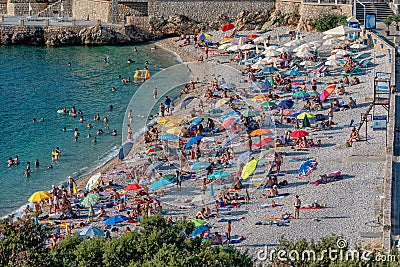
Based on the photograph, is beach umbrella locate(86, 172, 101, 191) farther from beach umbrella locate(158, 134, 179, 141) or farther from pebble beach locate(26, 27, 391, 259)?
beach umbrella locate(158, 134, 179, 141)

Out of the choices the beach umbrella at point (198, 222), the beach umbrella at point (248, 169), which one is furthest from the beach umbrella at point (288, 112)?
the beach umbrella at point (198, 222)

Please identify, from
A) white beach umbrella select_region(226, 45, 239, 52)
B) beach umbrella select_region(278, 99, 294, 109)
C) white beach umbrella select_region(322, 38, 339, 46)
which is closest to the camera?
beach umbrella select_region(278, 99, 294, 109)

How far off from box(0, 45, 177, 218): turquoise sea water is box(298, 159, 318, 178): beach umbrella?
375 inches

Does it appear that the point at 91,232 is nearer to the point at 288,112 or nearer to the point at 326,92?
the point at 288,112

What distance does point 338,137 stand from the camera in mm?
36719

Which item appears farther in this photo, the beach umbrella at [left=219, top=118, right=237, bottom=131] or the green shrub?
the green shrub

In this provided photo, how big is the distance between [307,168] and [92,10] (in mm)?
37077

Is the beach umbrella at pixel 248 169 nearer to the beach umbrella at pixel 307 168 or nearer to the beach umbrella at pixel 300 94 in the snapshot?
the beach umbrella at pixel 307 168

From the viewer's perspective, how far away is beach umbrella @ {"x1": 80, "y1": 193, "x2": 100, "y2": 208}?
31719 mm

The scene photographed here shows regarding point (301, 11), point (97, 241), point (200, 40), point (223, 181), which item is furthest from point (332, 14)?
point (97, 241)

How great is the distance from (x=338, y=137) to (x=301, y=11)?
2216 cm

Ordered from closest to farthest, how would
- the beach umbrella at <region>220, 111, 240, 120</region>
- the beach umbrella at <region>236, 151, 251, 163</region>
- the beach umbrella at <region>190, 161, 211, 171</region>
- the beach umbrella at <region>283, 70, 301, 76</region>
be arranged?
the beach umbrella at <region>190, 161, 211, 171</region> < the beach umbrella at <region>236, 151, 251, 163</region> < the beach umbrella at <region>220, 111, 240, 120</region> < the beach umbrella at <region>283, 70, 301, 76</region>

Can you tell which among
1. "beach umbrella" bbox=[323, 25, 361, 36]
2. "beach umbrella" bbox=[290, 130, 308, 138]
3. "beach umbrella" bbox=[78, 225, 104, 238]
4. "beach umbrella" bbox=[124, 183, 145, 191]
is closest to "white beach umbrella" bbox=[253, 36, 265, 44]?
"beach umbrella" bbox=[323, 25, 361, 36]

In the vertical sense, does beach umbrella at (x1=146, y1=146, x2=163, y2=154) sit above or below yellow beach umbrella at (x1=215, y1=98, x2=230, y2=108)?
below
